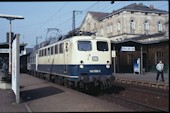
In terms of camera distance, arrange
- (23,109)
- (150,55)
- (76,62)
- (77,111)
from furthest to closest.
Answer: (150,55), (76,62), (23,109), (77,111)

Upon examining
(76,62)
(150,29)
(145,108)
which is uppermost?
(150,29)

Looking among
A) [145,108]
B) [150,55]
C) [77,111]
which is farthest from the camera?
[150,55]

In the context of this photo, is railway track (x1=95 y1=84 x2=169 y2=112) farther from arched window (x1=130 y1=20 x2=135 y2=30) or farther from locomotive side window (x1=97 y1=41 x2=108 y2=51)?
arched window (x1=130 y1=20 x2=135 y2=30)

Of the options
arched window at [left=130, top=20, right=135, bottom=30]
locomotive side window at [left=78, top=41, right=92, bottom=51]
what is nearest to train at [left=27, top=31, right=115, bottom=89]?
locomotive side window at [left=78, top=41, right=92, bottom=51]

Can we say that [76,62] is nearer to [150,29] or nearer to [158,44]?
[158,44]

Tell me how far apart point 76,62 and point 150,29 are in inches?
2276

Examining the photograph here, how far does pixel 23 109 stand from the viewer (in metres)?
11.4

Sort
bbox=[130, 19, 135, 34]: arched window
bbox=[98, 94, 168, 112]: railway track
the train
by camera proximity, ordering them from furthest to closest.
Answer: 1. bbox=[130, 19, 135, 34]: arched window
2. the train
3. bbox=[98, 94, 168, 112]: railway track

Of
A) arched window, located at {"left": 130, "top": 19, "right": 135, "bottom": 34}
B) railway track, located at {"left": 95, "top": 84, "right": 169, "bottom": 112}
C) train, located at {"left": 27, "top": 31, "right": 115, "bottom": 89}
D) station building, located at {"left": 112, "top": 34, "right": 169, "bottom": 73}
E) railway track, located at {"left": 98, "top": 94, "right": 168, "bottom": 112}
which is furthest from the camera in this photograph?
arched window, located at {"left": 130, "top": 19, "right": 135, "bottom": 34}

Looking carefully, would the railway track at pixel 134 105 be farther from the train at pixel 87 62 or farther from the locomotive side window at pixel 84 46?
the locomotive side window at pixel 84 46

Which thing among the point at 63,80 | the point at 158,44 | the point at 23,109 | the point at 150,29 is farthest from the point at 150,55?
the point at 150,29

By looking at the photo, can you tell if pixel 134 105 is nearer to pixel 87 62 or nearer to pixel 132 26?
pixel 87 62

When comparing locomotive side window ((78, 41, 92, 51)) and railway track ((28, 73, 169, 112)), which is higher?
locomotive side window ((78, 41, 92, 51))

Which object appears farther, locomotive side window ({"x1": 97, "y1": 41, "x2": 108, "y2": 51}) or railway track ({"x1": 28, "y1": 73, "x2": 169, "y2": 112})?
locomotive side window ({"x1": 97, "y1": 41, "x2": 108, "y2": 51})
